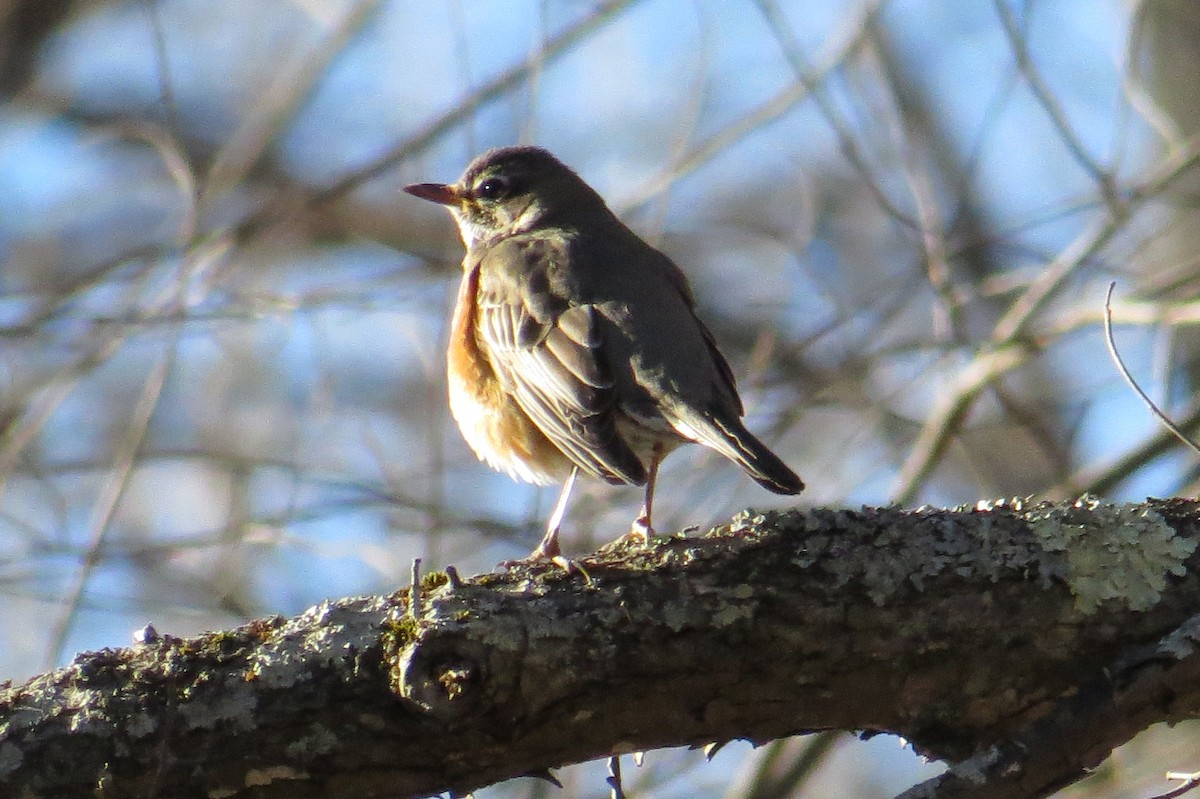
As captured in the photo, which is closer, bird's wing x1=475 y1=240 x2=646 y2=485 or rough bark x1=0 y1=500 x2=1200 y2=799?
rough bark x1=0 y1=500 x2=1200 y2=799

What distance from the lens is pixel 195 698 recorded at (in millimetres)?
2715

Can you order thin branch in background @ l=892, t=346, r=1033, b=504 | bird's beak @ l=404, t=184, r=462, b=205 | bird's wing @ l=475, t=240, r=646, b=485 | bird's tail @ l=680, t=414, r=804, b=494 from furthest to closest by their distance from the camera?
bird's beak @ l=404, t=184, r=462, b=205 < thin branch in background @ l=892, t=346, r=1033, b=504 < bird's wing @ l=475, t=240, r=646, b=485 < bird's tail @ l=680, t=414, r=804, b=494

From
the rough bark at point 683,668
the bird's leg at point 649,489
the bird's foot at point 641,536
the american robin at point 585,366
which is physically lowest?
the rough bark at point 683,668

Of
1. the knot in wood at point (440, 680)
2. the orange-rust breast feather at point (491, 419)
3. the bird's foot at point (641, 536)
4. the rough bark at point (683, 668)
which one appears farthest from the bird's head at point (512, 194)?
the knot in wood at point (440, 680)

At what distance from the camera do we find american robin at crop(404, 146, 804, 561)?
14.5 ft

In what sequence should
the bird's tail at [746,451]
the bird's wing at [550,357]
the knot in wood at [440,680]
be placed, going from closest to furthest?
the knot in wood at [440,680], the bird's tail at [746,451], the bird's wing at [550,357]

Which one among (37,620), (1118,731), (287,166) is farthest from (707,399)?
(287,166)

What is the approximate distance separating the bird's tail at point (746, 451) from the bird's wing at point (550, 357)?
0.22m

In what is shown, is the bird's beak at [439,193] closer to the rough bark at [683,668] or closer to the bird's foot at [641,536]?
the bird's foot at [641,536]

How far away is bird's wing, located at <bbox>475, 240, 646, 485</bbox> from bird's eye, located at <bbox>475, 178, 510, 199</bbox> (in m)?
0.78

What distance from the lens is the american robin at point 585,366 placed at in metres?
4.42

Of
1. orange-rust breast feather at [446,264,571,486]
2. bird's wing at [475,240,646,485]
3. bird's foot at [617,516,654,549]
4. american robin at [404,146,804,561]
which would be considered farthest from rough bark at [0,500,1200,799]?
orange-rust breast feather at [446,264,571,486]

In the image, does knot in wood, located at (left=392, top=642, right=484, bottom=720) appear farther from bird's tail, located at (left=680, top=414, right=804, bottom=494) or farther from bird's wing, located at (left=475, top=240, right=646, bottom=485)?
bird's wing, located at (left=475, top=240, right=646, bottom=485)

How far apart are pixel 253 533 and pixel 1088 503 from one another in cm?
392
